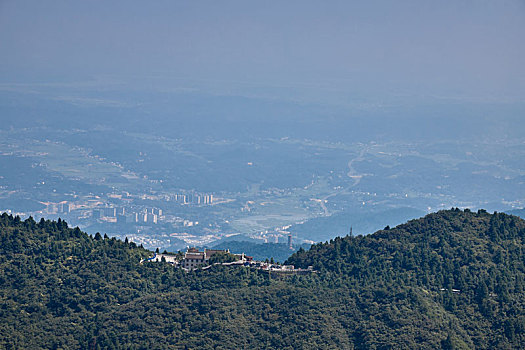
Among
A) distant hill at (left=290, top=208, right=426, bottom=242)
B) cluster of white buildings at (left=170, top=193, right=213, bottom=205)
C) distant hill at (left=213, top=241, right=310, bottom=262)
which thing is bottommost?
distant hill at (left=213, top=241, right=310, bottom=262)

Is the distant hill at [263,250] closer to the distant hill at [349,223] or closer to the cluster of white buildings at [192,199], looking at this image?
the distant hill at [349,223]

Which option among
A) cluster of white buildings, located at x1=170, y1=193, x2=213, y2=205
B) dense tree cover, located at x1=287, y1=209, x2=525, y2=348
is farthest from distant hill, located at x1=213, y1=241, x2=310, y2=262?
cluster of white buildings, located at x1=170, y1=193, x2=213, y2=205

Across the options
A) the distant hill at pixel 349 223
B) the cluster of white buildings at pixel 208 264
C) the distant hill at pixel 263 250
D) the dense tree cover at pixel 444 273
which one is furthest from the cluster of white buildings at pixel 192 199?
the dense tree cover at pixel 444 273

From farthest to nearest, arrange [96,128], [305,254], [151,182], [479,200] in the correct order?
[96,128], [151,182], [479,200], [305,254]

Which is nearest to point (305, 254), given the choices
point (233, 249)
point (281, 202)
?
point (233, 249)

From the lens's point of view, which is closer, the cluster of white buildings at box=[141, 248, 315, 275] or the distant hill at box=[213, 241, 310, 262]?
the cluster of white buildings at box=[141, 248, 315, 275]

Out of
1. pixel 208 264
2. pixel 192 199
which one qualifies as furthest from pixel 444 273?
pixel 192 199

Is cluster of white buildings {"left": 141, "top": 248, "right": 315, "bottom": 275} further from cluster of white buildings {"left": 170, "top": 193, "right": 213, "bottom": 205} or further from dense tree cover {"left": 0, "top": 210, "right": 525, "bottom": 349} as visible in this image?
cluster of white buildings {"left": 170, "top": 193, "right": 213, "bottom": 205}

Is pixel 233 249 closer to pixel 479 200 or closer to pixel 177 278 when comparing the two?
pixel 177 278
